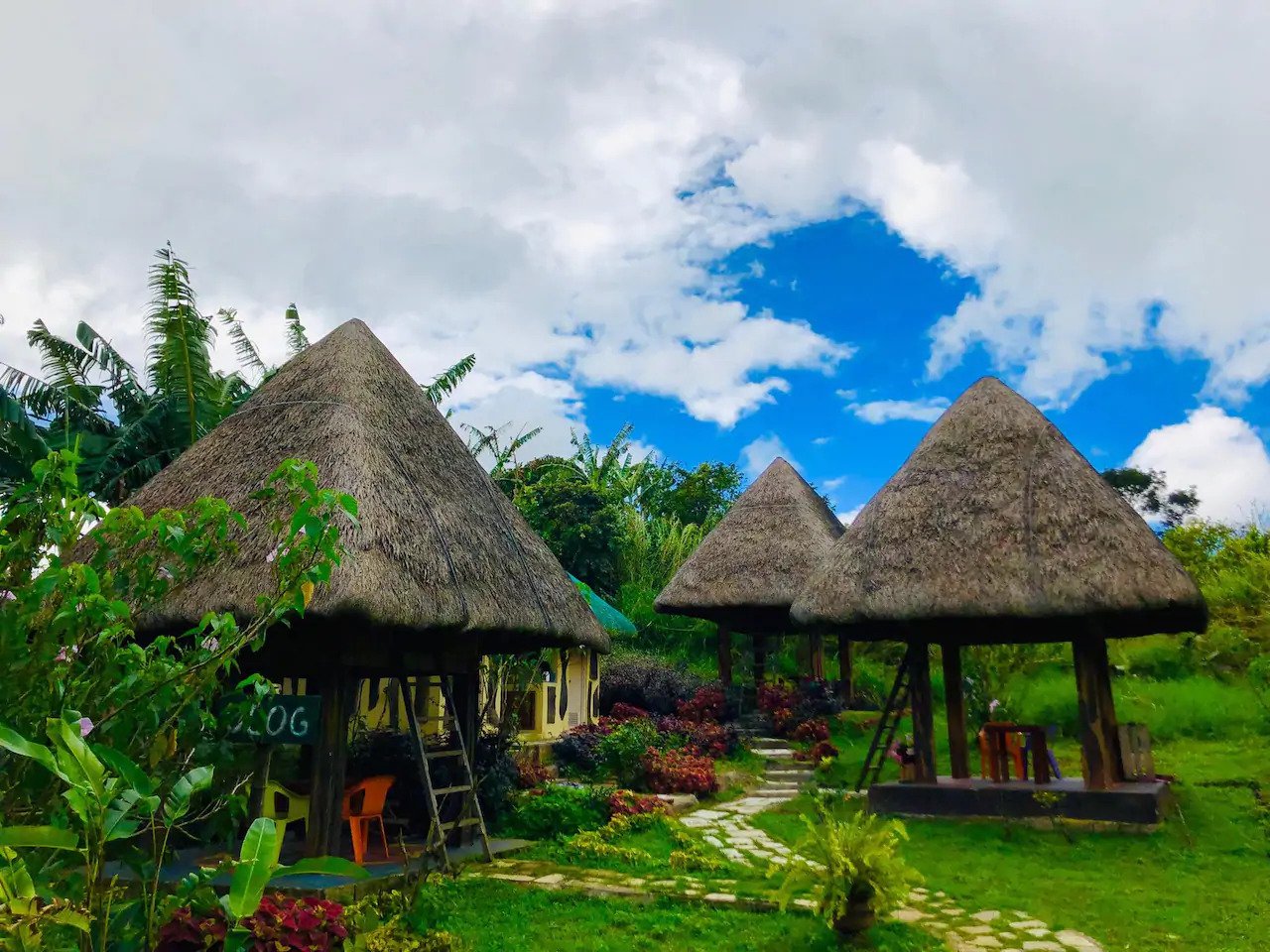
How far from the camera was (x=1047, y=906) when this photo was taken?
693cm

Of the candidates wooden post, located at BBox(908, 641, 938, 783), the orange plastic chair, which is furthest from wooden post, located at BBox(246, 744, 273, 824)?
wooden post, located at BBox(908, 641, 938, 783)

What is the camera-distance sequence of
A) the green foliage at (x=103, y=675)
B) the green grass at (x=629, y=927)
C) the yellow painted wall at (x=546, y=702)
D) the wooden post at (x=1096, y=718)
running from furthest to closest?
the yellow painted wall at (x=546, y=702) → the wooden post at (x=1096, y=718) → the green grass at (x=629, y=927) → the green foliage at (x=103, y=675)

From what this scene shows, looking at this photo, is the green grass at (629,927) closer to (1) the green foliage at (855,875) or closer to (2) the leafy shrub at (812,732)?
(1) the green foliage at (855,875)

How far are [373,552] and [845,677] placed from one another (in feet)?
43.7

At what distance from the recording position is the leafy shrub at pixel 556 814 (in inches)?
368

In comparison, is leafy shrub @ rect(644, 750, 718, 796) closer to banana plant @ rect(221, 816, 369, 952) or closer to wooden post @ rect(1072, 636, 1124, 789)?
wooden post @ rect(1072, 636, 1124, 789)

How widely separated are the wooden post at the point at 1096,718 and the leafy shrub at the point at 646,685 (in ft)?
27.7

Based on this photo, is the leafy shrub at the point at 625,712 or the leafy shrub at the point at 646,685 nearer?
the leafy shrub at the point at 625,712

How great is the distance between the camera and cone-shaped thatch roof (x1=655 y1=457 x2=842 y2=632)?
17297mm

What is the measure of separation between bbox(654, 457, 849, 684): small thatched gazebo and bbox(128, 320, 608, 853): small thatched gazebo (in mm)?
7714

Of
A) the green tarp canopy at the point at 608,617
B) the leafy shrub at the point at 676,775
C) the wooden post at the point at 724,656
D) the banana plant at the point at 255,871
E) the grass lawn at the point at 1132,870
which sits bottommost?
the grass lawn at the point at 1132,870

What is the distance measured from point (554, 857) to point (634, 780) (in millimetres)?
3518

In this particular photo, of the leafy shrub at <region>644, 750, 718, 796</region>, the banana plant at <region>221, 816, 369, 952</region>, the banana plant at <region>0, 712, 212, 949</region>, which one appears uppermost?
the banana plant at <region>0, 712, 212, 949</region>

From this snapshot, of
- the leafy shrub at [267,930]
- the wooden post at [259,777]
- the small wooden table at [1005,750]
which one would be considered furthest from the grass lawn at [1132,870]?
the wooden post at [259,777]
